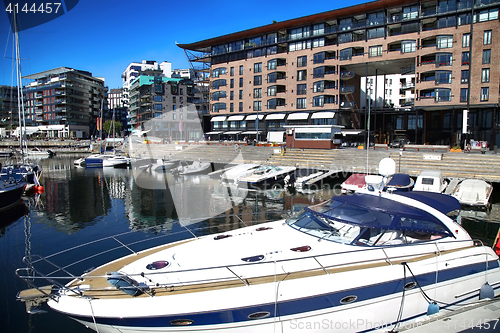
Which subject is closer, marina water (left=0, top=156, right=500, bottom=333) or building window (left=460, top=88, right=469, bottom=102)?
marina water (left=0, top=156, right=500, bottom=333)

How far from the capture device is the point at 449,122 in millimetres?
47375

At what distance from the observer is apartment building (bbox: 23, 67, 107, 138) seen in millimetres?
105438

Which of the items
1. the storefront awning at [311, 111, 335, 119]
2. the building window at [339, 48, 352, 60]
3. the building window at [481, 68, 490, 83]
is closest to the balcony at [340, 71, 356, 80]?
the building window at [339, 48, 352, 60]

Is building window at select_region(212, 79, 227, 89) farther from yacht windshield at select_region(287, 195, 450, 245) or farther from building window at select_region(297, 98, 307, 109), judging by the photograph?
yacht windshield at select_region(287, 195, 450, 245)

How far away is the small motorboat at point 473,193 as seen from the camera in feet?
68.8

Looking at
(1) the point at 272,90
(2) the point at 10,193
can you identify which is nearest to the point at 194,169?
(2) the point at 10,193

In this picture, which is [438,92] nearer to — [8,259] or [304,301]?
[304,301]

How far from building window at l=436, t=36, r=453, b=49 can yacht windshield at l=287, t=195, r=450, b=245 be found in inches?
1672

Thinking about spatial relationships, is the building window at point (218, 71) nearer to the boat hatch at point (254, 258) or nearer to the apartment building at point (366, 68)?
the apartment building at point (366, 68)

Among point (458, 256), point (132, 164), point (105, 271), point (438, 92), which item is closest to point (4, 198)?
point (105, 271)

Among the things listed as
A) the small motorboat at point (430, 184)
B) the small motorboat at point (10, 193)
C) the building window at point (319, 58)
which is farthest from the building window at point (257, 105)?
the small motorboat at point (10, 193)

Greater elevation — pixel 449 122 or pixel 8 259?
pixel 449 122

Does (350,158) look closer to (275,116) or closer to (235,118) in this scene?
(275,116)

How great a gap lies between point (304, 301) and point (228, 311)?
1524 millimetres
